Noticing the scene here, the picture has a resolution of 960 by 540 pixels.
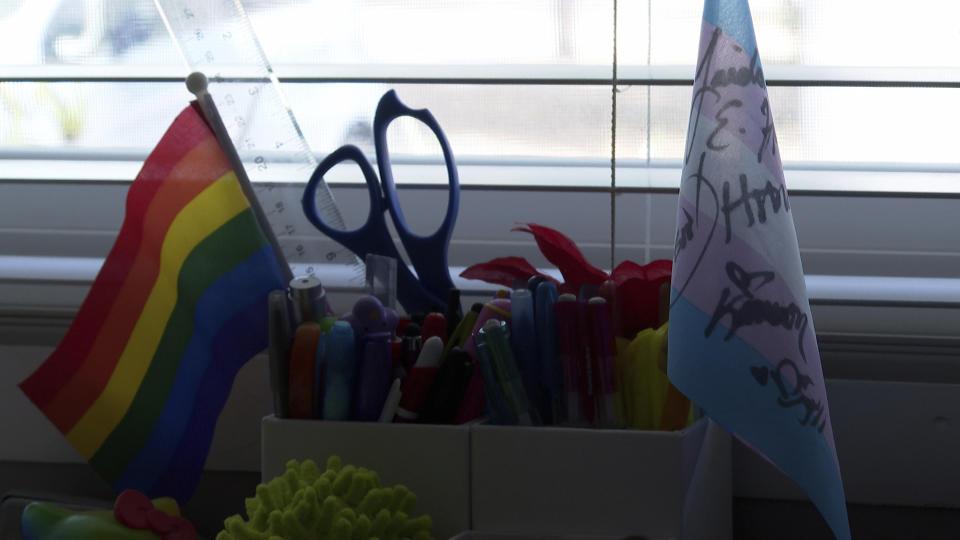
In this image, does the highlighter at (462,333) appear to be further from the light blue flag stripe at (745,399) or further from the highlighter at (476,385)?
the light blue flag stripe at (745,399)

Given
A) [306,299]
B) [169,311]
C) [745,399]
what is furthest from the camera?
[169,311]

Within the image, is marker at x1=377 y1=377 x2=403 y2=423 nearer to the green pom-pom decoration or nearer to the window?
the green pom-pom decoration

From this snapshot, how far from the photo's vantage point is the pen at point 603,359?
0.58m

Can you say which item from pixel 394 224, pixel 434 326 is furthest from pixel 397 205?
pixel 434 326

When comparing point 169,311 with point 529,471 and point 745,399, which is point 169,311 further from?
point 745,399

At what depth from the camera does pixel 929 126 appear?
758 mm

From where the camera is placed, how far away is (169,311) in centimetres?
73

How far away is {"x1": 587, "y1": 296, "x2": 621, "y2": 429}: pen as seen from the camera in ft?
1.89

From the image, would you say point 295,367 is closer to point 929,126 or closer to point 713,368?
point 713,368

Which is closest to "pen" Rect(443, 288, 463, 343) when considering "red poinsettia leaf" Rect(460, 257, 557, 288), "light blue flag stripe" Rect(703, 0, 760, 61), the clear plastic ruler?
"red poinsettia leaf" Rect(460, 257, 557, 288)

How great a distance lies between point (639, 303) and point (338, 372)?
0.63 ft

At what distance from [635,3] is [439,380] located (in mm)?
343
